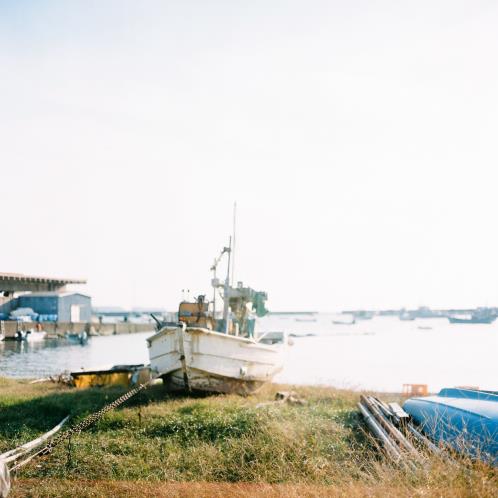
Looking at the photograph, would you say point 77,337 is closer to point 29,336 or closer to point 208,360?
point 29,336

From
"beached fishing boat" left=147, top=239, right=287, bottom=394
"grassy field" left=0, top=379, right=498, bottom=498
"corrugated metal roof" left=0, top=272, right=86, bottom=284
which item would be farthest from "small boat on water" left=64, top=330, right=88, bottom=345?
"grassy field" left=0, top=379, right=498, bottom=498

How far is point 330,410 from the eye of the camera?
40.0 feet

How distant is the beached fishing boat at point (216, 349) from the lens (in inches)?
529

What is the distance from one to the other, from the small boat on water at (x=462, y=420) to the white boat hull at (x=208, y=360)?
192 inches

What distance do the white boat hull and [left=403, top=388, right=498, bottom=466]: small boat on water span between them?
488cm

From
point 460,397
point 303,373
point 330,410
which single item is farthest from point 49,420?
point 303,373

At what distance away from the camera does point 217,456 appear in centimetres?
831

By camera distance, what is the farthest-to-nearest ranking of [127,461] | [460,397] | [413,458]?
[460,397], [127,461], [413,458]

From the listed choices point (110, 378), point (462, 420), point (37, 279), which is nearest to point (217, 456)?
point (462, 420)

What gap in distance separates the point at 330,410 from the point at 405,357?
114ft

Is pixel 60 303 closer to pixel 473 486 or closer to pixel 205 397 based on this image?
pixel 205 397

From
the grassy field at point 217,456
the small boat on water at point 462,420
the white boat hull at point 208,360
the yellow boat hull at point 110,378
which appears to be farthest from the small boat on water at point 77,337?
the small boat on water at point 462,420

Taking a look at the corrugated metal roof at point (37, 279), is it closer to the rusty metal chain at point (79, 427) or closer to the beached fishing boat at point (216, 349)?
the beached fishing boat at point (216, 349)

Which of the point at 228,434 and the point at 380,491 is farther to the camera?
the point at 228,434
